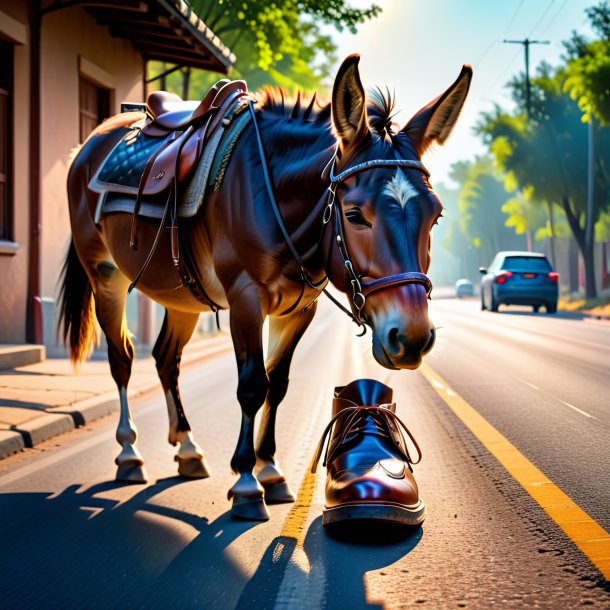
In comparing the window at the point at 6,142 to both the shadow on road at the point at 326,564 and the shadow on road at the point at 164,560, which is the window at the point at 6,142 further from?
the shadow on road at the point at 326,564

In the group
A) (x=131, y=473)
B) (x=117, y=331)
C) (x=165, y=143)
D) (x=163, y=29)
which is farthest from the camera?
(x=163, y=29)

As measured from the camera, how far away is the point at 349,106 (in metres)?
3.99

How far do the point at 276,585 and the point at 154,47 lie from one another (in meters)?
15.2

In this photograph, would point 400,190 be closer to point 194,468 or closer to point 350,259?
point 350,259

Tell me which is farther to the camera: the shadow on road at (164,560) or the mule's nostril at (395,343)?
the mule's nostril at (395,343)

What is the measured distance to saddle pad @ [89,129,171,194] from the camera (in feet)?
19.1

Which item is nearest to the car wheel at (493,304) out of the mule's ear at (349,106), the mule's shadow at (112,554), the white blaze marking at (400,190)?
the mule's shadow at (112,554)

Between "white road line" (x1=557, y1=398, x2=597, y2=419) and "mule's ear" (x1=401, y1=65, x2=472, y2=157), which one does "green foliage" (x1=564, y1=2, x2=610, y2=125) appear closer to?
"white road line" (x1=557, y1=398, x2=597, y2=419)

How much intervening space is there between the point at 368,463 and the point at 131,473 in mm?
1961

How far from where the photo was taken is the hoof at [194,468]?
5520mm

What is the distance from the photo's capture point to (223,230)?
475cm

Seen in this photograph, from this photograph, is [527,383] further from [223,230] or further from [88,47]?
[88,47]

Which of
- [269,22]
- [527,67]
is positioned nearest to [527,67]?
[527,67]

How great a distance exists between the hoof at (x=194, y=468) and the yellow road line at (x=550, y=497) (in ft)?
6.05
